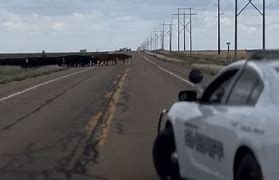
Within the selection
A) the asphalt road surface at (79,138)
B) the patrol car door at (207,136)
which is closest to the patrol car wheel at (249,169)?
the patrol car door at (207,136)

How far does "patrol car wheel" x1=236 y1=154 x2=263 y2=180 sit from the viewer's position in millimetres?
6676

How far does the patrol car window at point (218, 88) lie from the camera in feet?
26.9

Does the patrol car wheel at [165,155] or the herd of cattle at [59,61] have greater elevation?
the patrol car wheel at [165,155]

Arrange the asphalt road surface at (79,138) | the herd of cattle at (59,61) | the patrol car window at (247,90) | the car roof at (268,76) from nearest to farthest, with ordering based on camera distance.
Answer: the car roof at (268,76), the patrol car window at (247,90), the asphalt road surface at (79,138), the herd of cattle at (59,61)

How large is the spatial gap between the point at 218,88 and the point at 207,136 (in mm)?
720

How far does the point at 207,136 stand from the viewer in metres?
7.94

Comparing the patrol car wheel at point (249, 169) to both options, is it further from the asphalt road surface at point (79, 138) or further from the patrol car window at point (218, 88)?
the asphalt road surface at point (79, 138)

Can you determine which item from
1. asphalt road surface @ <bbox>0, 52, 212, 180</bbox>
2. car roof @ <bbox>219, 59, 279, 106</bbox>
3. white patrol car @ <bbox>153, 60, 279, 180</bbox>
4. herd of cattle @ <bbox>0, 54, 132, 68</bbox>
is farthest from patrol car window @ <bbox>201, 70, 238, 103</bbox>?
herd of cattle @ <bbox>0, 54, 132, 68</bbox>

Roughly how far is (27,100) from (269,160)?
875 inches

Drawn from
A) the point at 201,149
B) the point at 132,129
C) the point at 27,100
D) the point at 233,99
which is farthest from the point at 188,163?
the point at 27,100

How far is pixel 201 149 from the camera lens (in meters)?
8.23

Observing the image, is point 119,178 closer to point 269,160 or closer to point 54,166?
point 54,166

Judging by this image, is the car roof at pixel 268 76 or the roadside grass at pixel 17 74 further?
the roadside grass at pixel 17 74

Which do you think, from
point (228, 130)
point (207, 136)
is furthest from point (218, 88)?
point (228, 130)
